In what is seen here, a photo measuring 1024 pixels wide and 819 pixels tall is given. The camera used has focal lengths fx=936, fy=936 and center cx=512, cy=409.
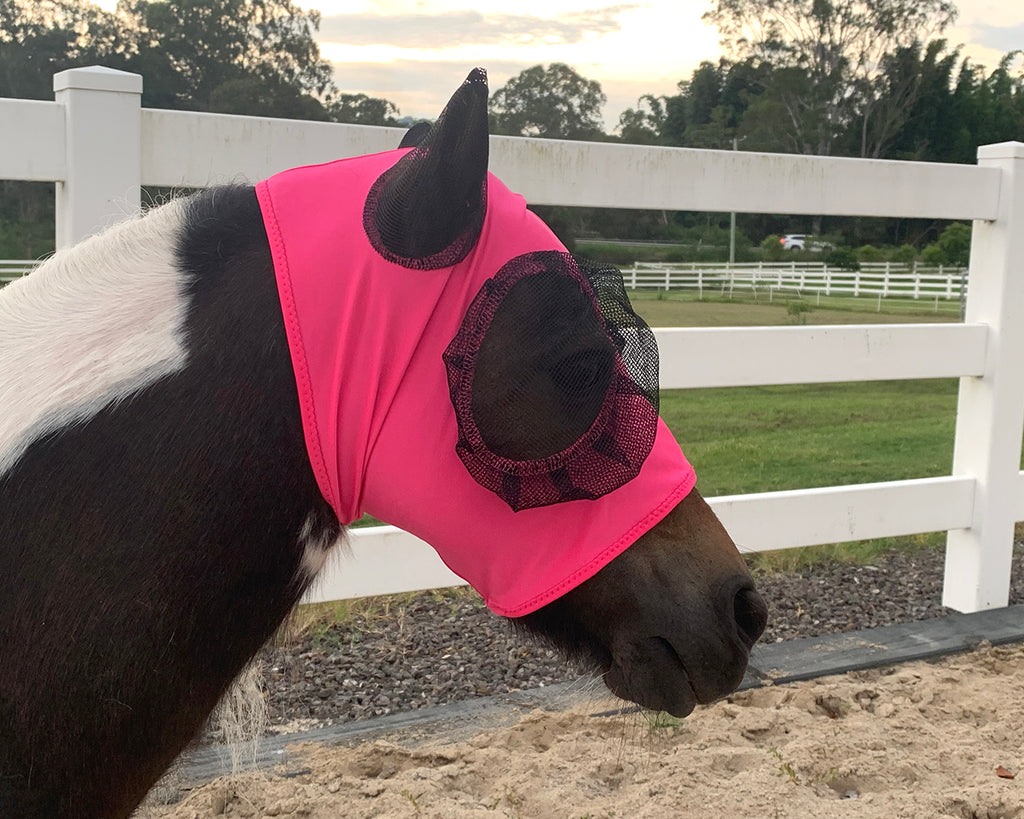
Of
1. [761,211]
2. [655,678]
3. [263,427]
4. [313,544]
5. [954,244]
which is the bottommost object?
[655,678]

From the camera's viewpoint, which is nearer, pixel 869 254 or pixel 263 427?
pixel 263 427

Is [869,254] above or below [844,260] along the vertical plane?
above

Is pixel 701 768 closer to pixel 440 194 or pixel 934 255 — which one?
pixel 440 194

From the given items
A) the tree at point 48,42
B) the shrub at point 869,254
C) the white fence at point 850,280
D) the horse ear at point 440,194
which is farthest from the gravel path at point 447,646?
the shrub at point 869,254

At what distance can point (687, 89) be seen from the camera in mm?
28047

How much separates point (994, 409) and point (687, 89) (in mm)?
26579

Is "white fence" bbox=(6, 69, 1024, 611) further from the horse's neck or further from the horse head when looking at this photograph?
the horse head

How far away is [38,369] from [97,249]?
17cm

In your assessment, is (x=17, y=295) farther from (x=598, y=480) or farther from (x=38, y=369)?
(x=598, y=480)

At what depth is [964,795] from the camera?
2.19m

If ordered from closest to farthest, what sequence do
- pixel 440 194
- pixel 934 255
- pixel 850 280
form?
pixel 440 194 → pixel 934 255 → pixel 850 280

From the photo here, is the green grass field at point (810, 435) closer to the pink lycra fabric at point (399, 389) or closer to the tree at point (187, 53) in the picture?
the pink lycra fabric at point (399, 389)

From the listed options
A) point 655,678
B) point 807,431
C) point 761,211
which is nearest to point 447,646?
point 761,211

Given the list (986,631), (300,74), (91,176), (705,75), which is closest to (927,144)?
(705,75)
